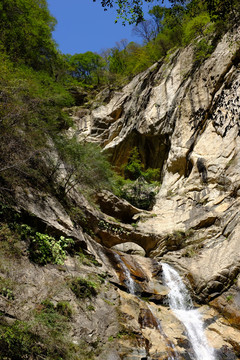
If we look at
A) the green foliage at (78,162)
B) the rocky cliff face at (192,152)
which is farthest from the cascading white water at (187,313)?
the green foliage at (78,162)

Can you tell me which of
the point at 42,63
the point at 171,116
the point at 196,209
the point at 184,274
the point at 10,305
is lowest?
the point at 184,274

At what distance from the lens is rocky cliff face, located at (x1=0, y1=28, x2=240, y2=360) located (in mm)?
6445

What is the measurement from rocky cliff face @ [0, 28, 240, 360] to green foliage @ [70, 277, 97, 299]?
0.39ft

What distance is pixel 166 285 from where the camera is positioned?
36.0 ft

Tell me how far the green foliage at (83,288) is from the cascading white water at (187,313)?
3.50 m

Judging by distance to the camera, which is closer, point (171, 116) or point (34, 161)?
point (34, 161)

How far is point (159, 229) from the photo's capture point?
1481 cm

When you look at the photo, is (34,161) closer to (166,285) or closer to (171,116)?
(166,285)

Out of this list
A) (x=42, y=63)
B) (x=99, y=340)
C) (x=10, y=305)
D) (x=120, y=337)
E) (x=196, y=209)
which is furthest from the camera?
(x=42, y=63)

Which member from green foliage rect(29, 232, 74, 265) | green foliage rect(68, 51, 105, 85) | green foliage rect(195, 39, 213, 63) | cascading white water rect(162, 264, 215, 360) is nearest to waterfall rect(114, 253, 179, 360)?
cascading white water rect(162, 264, 215, 360)

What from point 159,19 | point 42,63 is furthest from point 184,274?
point 159,19

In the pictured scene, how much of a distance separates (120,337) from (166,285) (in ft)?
16.2

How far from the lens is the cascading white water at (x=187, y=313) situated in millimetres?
7747

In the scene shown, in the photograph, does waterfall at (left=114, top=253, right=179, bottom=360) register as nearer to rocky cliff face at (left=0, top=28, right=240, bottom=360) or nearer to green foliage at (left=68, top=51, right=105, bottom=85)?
rocky cliff face at (left=0, top=28, right=240, bottom=360)
